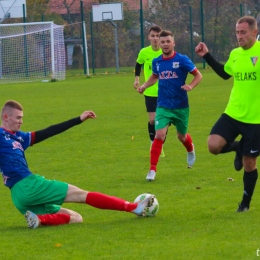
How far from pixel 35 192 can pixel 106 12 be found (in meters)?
27.1

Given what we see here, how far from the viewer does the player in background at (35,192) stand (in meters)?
4.68

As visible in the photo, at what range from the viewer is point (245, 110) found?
480 centimetres

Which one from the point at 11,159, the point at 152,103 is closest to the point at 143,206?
the point at 11,159

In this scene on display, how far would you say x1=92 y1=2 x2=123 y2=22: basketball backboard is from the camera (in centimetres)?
3040

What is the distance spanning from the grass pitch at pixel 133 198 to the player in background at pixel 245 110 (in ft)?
1.69

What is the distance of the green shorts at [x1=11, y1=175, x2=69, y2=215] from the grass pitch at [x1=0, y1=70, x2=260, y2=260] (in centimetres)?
26

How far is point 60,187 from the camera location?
15.4ft

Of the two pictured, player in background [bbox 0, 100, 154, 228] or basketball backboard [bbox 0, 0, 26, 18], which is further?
basketball backboard [bbox 0, 0, 26, 18]

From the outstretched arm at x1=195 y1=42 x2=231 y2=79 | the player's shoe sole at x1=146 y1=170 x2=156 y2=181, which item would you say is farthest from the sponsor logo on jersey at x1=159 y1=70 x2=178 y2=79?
the outstretched arm at x1=195 y1=42 x2=231 y2=79

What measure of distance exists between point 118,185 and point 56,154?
2.68 m

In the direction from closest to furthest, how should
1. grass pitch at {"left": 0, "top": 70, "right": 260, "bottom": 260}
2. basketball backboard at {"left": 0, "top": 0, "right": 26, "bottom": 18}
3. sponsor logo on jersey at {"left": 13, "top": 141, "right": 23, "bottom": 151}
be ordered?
grass pitch at {"left": 0, "top": 70, "right": 260, "bottom": 260}, sponsor logo on jersey at {"left": 13, "top": 141, "right": 23, "bottom": 151}, basketball backboard at {"left": 0, "top": 0, "right": 26, "bottom": 18}

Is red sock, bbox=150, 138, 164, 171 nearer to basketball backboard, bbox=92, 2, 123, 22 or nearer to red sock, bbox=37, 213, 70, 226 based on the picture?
red sock, bbox=37, 213, 70, 226

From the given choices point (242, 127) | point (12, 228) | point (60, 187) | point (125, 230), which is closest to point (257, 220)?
point (242, 127)

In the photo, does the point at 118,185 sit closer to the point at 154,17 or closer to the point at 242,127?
the point at 242,127
